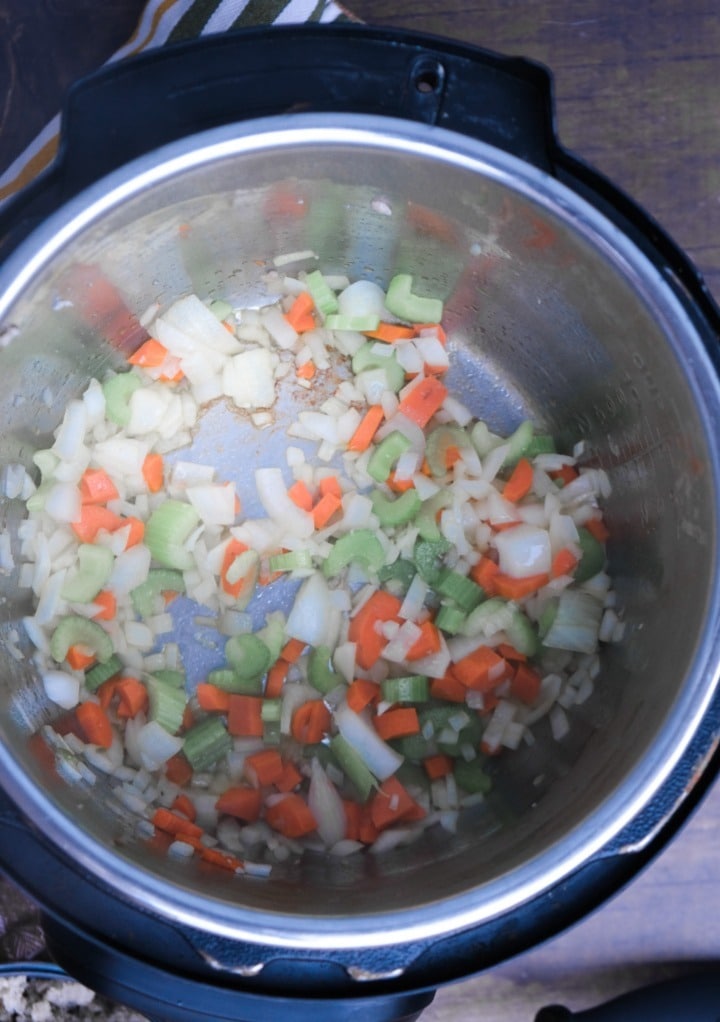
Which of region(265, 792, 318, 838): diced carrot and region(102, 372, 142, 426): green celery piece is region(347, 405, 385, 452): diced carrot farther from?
region(265, 792, 318, 838): diced carrot

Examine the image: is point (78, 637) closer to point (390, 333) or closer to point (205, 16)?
point (390, 333)

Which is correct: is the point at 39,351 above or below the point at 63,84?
below

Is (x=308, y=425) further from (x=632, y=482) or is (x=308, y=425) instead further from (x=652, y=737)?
(x=652, y=737)

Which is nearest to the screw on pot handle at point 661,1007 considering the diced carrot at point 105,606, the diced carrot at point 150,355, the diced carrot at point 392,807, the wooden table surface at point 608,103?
the wooden table surface at point 608,103

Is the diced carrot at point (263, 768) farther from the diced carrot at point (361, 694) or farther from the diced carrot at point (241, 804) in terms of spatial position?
the diced carrot at point (361, 694)

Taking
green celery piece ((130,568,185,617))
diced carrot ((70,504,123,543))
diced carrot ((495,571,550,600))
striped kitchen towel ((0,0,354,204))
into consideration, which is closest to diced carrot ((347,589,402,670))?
diced carrot ((495,571,550,600))

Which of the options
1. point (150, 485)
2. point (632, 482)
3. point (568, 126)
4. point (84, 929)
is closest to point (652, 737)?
point (632, 482)

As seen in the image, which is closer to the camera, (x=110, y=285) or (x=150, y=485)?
(x=110, y=285)
